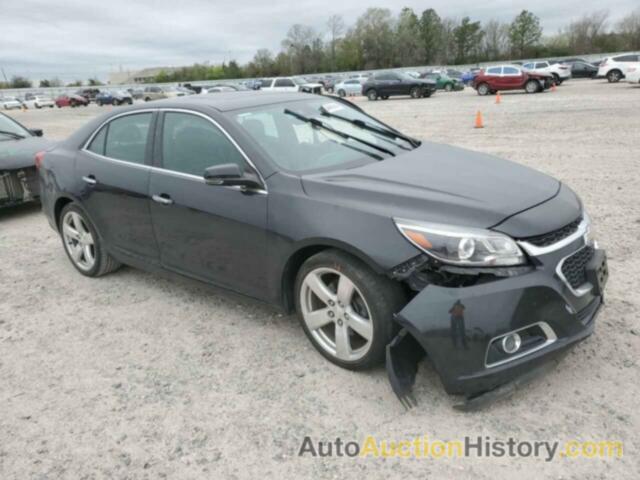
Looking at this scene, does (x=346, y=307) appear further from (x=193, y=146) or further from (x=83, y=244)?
(x=83, y=244)

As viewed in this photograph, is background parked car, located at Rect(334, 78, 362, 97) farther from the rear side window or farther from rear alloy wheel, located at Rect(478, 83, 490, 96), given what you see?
the rear side window

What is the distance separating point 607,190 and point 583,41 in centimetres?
8430

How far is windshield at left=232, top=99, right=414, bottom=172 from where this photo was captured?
3.35 meters

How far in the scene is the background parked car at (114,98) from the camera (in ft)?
156

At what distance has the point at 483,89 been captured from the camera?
1166 inches

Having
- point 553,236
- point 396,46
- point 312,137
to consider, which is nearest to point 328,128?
point 312,137

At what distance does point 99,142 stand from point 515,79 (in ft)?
91.0

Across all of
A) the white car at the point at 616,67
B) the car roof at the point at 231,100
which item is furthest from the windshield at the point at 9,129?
the white car at the point at 616,67

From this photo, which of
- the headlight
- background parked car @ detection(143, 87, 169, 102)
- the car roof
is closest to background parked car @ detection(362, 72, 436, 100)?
background parked car @ detection(143, 87, 169, 102)

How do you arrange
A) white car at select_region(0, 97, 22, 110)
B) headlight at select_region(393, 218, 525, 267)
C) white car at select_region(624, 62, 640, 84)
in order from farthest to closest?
white car at select_region(0, 97, 22, 110), white car at select_region(624, 62, 640, 84), headlight at select_region(393, 218, 525, 267)

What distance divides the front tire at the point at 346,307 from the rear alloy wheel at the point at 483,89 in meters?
29.4

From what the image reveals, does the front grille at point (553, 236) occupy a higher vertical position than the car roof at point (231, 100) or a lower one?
lower

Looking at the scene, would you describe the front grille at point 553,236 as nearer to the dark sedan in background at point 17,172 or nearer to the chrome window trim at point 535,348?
the chrome window trim at point 535,348

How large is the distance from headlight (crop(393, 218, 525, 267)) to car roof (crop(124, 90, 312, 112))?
5.94 feet
